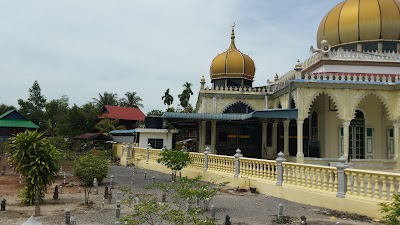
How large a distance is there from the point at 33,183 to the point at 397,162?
58.6 feet

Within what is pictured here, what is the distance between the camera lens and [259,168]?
13.4 m

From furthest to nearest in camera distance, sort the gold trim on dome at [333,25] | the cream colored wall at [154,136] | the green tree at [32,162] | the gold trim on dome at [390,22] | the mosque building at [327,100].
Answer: the cream colored wall at [154,136]
the gold trim on dome at [333,25]
the gold trim on dome at [390,22]
the mosque building at [327,100]
the green tree at [32,162]

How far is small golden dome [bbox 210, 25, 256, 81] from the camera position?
25.3m

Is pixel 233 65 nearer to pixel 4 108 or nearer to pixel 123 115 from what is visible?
pixel 123 115

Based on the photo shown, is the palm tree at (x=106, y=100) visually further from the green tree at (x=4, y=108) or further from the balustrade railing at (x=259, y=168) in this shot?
the balustrade railing at (x=259, y=168)

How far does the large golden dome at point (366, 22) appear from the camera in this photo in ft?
74.5

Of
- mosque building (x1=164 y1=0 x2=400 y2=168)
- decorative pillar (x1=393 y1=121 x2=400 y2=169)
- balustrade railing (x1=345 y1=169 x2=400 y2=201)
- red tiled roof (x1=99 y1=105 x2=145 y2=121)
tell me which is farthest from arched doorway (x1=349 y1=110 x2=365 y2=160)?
red tiled roof (x1=99 y1=105 x2=145 y2=121)

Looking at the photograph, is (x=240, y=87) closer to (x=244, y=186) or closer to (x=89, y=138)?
(x=244, y=186)

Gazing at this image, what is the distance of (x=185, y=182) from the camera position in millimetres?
9320

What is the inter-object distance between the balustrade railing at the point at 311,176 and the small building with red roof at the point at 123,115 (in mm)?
36940

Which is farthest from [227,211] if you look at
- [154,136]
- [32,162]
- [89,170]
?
[154,136]

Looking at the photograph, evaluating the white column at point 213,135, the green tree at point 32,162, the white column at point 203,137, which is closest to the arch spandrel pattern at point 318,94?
the white column at point 213,135

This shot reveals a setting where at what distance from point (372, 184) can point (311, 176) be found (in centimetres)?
195

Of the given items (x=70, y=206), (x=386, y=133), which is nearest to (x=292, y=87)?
(x=386, y=133)
